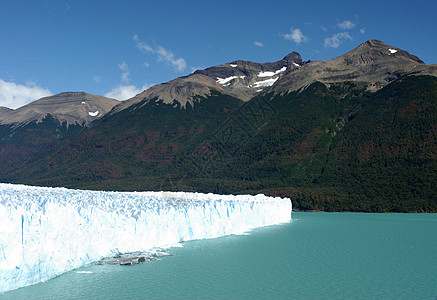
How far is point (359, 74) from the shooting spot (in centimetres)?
11244

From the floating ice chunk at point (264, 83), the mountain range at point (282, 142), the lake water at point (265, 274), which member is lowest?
the lake water at point (265, 274)

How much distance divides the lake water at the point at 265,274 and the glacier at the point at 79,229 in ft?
2.38

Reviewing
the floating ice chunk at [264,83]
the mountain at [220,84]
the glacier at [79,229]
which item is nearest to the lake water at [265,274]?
the glacier at [79,229]

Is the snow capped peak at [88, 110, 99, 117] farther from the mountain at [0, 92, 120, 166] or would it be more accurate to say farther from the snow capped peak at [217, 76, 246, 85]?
the snow capped peak at [217, 76, 246, 85]

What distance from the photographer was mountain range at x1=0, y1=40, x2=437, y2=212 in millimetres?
67312

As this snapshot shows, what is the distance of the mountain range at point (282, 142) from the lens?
67312 millimetres

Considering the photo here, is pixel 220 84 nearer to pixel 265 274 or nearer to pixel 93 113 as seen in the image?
pixel 93 113

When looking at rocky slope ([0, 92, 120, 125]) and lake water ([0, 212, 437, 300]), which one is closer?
lake water ([0, 212, 437, 300])

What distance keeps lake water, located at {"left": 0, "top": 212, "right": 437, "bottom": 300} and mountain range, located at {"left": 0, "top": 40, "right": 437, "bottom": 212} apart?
39.4 m

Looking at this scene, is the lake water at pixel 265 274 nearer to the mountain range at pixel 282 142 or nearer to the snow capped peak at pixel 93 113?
the mountain range at pixel 282 142

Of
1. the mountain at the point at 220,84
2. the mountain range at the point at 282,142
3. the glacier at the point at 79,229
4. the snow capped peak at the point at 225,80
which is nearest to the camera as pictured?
the glacier at the point at 79,229

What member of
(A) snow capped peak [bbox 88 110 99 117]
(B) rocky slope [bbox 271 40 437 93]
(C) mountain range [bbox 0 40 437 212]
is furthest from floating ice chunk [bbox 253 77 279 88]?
(A) snow capped peak [bbox 88 110 99 117]

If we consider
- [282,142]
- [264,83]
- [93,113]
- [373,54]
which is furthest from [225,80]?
[282,142]

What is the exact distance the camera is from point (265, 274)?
18.6m
